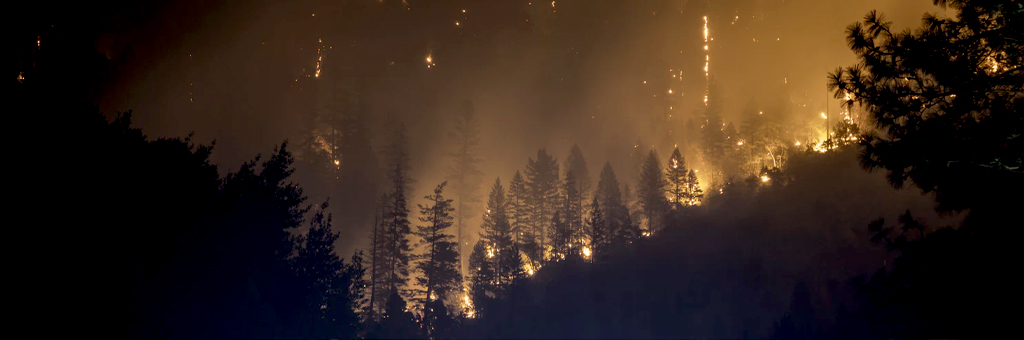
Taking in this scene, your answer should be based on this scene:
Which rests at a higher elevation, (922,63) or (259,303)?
(922,63)

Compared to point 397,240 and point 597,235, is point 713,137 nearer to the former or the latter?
point 597,235

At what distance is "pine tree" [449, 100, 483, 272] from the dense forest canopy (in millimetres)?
10152

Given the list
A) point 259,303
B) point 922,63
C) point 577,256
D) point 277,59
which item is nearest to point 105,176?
point 259,303

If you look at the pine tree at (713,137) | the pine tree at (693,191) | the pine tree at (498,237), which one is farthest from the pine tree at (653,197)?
the pine tree at (498,237)

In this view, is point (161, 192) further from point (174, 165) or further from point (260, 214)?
point (260, 214)

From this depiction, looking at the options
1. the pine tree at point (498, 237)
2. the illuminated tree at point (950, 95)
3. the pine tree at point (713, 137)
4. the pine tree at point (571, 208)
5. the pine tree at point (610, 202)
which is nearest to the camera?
the illuminated tree at point (950, 95)

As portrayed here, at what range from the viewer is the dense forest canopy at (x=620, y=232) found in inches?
274

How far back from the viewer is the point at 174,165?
487 inches

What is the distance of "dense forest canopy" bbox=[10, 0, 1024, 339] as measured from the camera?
6.96m

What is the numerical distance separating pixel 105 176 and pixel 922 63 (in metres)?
17.0

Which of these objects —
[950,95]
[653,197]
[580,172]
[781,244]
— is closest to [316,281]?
[950,95]

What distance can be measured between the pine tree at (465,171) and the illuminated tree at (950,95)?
56.9 metres

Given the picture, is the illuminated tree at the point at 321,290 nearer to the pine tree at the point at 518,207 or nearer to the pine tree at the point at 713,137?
the pine tree at the point at 518,207

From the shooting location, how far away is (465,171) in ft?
239
